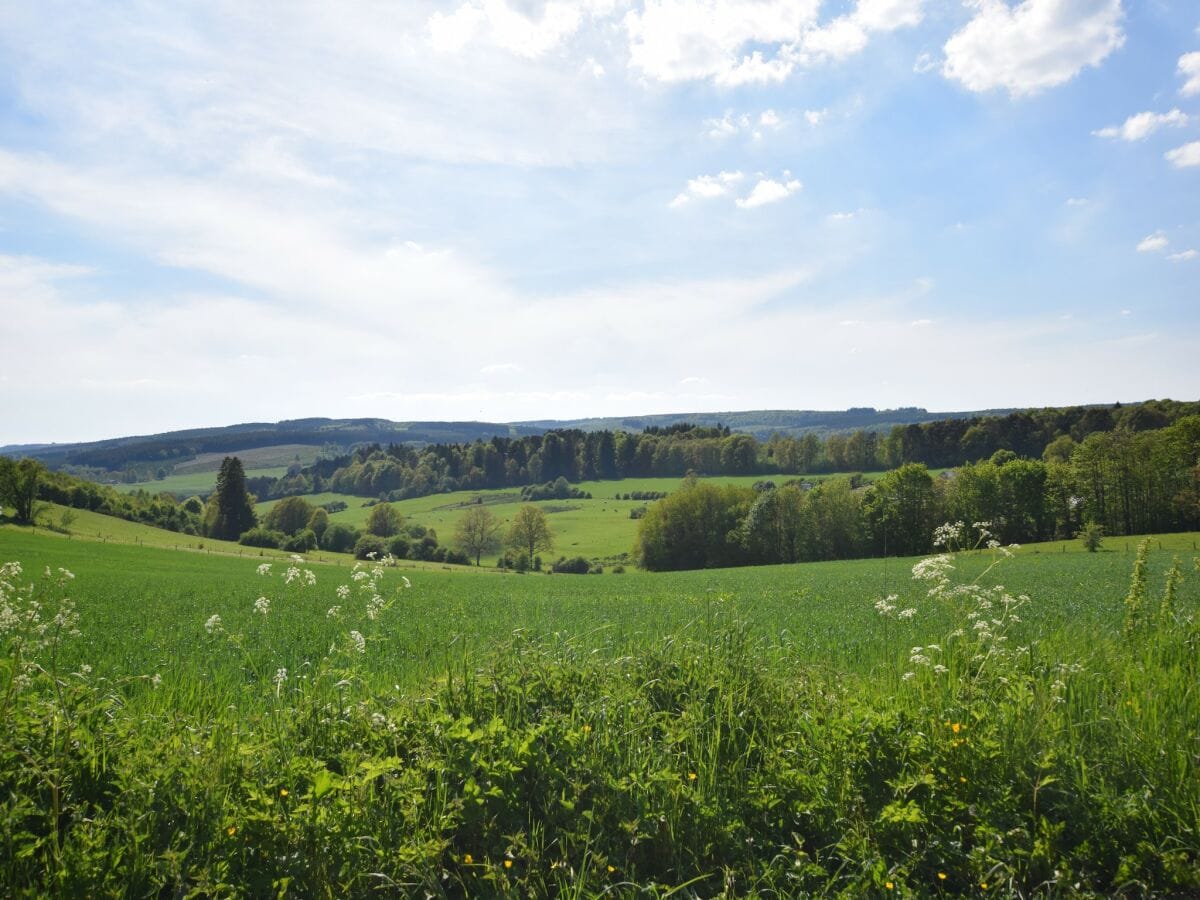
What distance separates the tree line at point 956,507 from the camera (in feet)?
191

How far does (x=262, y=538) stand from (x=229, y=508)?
895cm

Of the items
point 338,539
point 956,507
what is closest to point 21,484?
point 338,539

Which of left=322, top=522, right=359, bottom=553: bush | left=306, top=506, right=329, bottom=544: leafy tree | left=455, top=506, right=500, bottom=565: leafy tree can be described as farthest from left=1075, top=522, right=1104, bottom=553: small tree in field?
left=306, top=506, right=329, bottom=544: leafy tree

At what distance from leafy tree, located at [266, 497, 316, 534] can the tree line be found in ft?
191

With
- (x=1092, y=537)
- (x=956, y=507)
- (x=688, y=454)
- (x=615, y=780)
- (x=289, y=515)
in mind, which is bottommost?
(x=289, y=515)

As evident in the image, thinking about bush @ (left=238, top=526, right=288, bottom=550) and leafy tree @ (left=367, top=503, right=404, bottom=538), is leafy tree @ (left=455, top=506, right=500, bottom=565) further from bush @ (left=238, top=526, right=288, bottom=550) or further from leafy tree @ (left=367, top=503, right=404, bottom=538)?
bush @ (left=238, top=526, right=288, bottom=550)

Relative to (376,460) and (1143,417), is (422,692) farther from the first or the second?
(376,460)

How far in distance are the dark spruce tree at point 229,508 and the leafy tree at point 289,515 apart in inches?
214

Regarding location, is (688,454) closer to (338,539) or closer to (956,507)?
(338,539)

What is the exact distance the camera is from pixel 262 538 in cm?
8850

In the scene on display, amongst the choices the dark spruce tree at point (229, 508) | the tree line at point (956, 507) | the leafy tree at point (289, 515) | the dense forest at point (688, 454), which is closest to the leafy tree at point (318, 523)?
the leafy tree at point (289, 515)

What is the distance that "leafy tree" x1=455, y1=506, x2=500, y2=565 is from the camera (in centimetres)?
8775

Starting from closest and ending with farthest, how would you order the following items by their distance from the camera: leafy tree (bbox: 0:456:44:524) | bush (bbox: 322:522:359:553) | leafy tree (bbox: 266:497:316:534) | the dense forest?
leafy tree (bbox: 0:456:44:524)
bush (bbox: 322:522:359:553)
the dense forest
leafy tree (bbox: 266:497:316:534)

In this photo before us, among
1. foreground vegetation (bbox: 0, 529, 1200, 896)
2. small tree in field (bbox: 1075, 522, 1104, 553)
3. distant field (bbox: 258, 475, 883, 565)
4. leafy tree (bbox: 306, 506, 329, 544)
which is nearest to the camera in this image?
foreground vegetation (bbox: 0, 529, 1200, 896)
